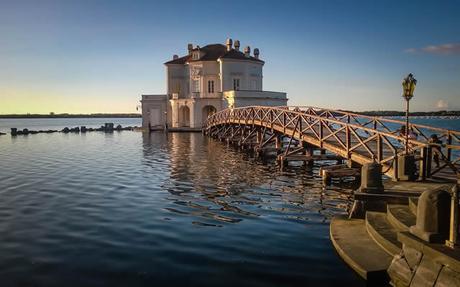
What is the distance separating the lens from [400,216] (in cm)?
811

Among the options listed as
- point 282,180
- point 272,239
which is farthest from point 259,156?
point 272,239

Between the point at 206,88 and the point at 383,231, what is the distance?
170ft

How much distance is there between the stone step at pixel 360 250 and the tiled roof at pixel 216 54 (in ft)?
162

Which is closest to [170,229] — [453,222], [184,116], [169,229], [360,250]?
[169,229]

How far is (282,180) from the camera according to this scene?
57.9 ft

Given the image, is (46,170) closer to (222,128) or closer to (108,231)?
→ (108,231)

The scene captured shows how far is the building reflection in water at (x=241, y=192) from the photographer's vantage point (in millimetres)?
11984

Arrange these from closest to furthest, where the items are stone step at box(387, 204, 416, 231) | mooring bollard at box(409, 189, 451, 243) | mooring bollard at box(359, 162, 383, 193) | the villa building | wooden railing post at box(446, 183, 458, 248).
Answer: wooden railing post at box(446, 183, 458, 248) → mooring bollard at box(409, 189, 451, 243) → stone step at box(387, 204, 416, 231) → mooring bollard at box(359, 162, 383, 193) → the villa building

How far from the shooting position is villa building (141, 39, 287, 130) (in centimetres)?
5412

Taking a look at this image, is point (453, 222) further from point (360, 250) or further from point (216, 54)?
point (216, 54)

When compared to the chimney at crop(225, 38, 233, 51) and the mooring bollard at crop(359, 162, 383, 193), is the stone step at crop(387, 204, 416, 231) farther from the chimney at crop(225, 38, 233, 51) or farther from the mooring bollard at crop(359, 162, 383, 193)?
the chimney at crop(225, 38, 233, 51)

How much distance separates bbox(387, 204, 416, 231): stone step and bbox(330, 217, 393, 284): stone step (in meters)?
0.59

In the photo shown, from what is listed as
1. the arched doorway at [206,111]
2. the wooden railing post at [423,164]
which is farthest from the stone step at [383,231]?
the arched doorway at [206,111]

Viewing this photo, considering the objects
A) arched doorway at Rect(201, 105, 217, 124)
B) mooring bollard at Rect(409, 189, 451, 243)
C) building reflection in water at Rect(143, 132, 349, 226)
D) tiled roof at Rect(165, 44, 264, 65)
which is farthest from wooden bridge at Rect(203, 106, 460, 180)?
tiled roof at Rect(165, 44, 264, 65)
